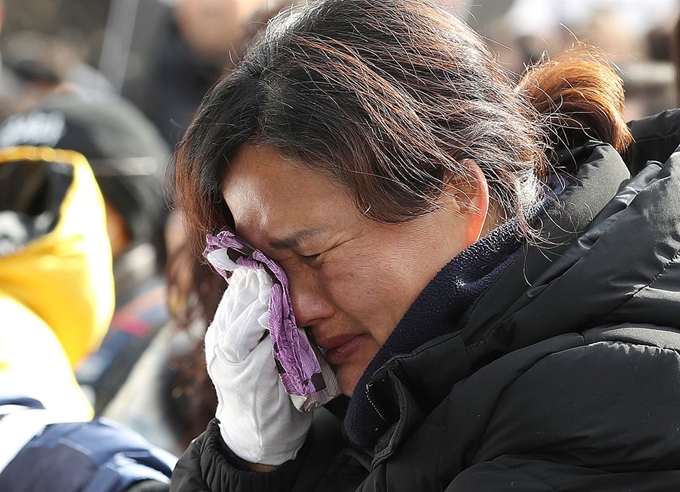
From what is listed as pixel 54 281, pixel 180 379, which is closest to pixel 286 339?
pixel 54 281

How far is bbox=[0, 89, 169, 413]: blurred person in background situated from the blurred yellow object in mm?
420

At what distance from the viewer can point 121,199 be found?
338 centimetres

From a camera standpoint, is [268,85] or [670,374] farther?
[268,85]

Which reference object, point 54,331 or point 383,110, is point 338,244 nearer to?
point 383,110

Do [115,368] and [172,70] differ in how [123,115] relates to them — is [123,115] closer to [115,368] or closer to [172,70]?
[115,368]

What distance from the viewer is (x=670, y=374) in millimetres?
1144

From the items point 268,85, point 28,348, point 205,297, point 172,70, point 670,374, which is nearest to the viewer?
point 670,374

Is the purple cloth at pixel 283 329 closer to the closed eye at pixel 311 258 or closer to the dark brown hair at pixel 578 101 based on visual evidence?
the closed eye at pixel 311 258

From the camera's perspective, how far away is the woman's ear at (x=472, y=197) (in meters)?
1.44

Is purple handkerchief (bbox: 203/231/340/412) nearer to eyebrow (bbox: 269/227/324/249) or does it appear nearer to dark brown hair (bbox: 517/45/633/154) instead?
eyebrow (bbox: 269/227/324/249)

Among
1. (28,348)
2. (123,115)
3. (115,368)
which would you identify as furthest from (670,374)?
(123,115)

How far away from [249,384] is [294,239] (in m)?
0.34

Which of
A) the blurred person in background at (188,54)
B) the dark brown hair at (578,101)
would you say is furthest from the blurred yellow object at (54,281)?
the blurred person in background at (188,54)

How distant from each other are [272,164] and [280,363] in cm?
38
